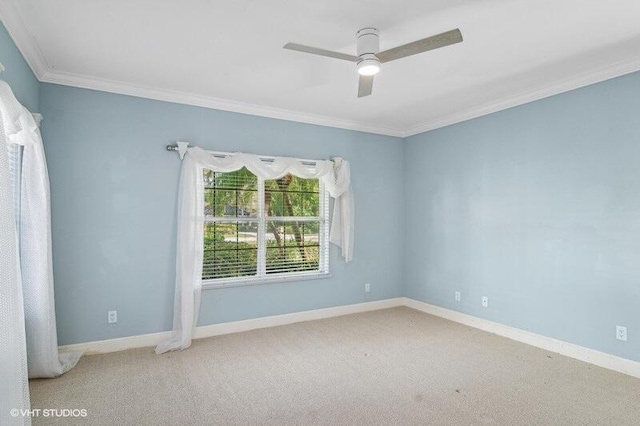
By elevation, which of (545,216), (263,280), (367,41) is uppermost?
(367,41)

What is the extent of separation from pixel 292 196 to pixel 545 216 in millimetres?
2859

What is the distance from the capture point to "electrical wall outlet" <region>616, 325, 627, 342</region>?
306 cm

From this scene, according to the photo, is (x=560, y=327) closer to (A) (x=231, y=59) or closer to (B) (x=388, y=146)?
(B) (x=388, y=146)

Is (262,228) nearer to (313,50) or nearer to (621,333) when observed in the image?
(313,50)

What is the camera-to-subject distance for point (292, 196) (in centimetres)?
461

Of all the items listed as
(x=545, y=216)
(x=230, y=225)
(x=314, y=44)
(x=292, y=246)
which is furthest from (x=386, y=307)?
(x=314, y=44)

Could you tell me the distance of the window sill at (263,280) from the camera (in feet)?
13.1

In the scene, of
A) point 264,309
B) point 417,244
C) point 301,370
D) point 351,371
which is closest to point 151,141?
point 264,309

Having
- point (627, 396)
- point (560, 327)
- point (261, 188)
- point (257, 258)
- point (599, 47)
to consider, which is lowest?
point (627, 396)

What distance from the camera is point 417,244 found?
5.19 m

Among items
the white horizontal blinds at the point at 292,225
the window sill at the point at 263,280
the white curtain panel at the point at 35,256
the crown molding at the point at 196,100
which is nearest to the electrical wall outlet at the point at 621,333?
the window sill at the point at 263,280

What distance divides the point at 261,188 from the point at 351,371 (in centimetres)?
232

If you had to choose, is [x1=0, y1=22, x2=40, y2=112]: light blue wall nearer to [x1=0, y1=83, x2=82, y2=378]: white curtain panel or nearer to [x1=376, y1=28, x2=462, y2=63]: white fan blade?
[x1=0, y1=83, x2=82, y2=378]: white curtain panel

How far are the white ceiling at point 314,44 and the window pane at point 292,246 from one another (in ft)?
4.92
